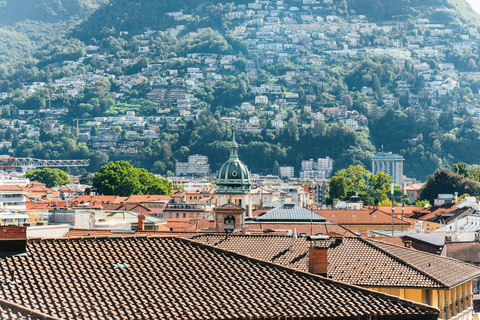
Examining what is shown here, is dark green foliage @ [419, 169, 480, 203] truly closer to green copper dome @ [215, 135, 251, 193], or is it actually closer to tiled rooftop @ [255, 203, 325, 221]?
green copper dome @ [215, 135, 251, 193]

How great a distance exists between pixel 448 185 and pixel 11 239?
121823 millimetres

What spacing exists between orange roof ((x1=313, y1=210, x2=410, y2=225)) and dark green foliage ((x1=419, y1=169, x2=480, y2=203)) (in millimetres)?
45624

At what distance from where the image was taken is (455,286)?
24719 millimetres

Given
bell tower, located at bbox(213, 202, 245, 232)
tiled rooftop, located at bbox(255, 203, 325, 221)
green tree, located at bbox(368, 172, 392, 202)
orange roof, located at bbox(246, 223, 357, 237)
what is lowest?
green tree, located at bbox(368, 172, 392, 202)

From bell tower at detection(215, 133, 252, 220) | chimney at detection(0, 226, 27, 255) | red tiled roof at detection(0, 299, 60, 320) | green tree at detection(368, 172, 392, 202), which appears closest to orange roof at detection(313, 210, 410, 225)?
bell tower at detection(215, 133, 252, 220)

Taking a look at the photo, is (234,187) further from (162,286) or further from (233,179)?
(162,286)

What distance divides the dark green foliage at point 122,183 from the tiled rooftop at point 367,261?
111499 millimetres

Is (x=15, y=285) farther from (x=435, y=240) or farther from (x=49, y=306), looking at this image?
(x=435, y=240)

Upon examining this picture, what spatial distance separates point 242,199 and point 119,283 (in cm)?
5366

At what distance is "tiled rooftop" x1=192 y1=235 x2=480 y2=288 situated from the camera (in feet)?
79.6

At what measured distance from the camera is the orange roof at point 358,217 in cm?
8175

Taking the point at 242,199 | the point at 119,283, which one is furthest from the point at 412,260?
the point at 242,199

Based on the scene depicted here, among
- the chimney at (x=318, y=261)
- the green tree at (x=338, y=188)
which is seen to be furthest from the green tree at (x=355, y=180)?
the chimney at (x=318, y=261)

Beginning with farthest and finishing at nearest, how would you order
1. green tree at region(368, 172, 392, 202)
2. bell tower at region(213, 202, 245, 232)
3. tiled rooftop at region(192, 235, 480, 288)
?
green tree at region(368, 172, 392, 202) < bell tower at region(213, 202, 245, 232) < tiled rooftop at region(192, 235, 480, 288)
